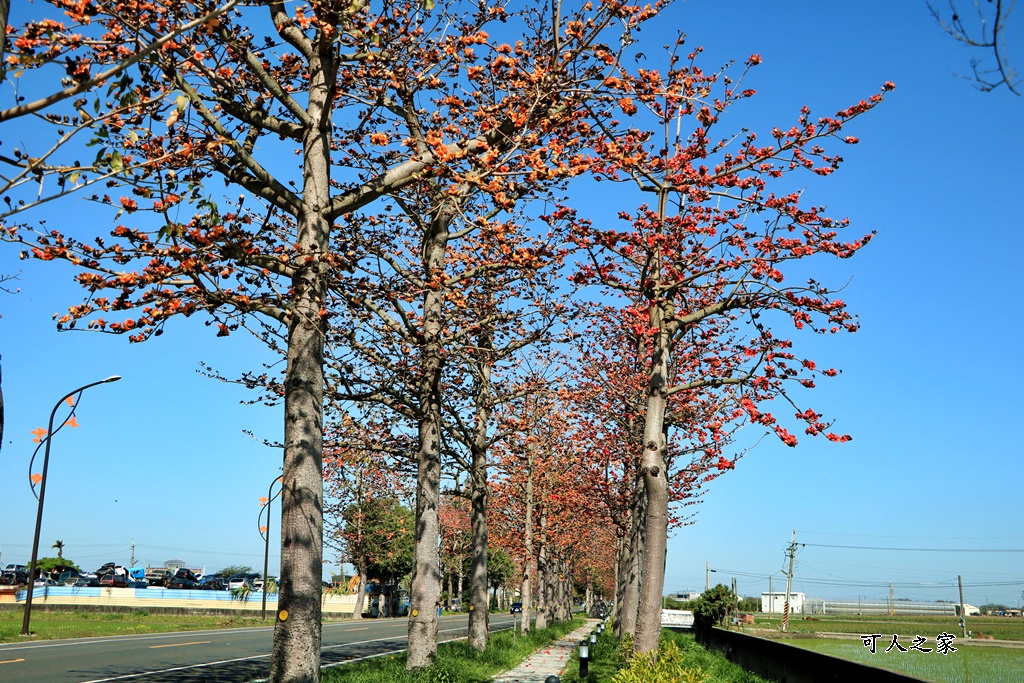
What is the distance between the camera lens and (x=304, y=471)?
8781 millimetres

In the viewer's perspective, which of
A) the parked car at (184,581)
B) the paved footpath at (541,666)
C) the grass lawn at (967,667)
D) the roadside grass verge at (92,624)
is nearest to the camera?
the paved footpath at (541,666)

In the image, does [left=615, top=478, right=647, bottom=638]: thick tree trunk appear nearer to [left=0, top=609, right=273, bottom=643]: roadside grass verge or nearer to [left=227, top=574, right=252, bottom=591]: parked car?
[left=0, top=609, right=273, bottom=643]: roadside grass verge

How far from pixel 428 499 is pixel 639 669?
18.0 ft

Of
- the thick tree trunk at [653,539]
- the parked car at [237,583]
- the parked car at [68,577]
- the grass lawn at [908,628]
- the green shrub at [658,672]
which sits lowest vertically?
the grass lawn at [908,628]

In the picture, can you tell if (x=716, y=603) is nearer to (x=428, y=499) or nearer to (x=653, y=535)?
(x=653, y=535)

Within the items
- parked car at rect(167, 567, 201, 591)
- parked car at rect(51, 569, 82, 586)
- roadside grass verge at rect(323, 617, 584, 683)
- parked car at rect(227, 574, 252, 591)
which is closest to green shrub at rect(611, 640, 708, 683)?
roadside grass verge at rect(323, 617, 584, 683)

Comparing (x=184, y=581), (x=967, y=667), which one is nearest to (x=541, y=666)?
(x=967, y=667)

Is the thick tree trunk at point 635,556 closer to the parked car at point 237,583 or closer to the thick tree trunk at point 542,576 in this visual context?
the thick tree trunk at point 542,576

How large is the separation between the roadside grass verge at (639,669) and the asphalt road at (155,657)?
6.34 m

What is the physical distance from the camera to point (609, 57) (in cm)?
1039

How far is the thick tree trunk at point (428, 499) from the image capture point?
15477mm

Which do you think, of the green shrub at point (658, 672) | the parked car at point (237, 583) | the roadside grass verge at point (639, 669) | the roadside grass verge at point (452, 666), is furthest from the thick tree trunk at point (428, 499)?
the parked car at point (237, 583)

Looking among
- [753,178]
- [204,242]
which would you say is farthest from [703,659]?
[204,242]

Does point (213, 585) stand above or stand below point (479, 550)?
below
